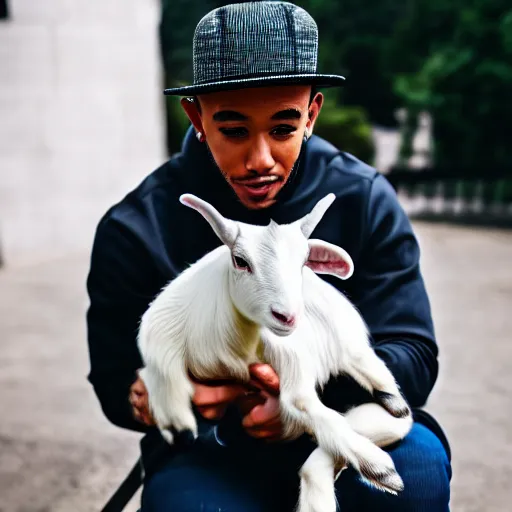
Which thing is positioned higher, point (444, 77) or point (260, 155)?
point (260, 155)

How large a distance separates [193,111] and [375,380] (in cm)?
62

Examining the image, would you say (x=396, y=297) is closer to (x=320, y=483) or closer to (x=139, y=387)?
(x=320, y=483)

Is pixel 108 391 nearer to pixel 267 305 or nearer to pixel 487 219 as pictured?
pixel 267 305

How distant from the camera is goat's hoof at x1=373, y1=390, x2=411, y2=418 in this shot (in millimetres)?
1282

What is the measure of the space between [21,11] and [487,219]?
228 inches

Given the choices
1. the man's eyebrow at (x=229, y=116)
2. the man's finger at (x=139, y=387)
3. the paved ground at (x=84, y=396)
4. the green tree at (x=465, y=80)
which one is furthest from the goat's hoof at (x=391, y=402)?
the green tree at (x=465, y=80)

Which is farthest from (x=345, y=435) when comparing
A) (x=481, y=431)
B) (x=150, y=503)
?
(x=481, y=431)

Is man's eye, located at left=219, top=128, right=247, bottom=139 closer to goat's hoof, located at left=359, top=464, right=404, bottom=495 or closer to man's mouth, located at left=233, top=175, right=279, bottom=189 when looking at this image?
man's mouth, located at left=233, top=175, right=279, bottom=189

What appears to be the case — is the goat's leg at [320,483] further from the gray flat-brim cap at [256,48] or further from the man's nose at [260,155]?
the gray flat-brim cap at [256,48]

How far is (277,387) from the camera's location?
4.10 ft

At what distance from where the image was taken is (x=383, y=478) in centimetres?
120

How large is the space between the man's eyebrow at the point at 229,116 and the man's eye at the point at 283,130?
0.06 m

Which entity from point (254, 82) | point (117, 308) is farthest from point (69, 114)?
point (254, 82)

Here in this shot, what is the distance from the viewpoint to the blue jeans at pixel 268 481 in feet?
4.48
